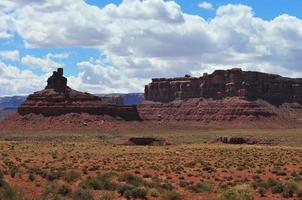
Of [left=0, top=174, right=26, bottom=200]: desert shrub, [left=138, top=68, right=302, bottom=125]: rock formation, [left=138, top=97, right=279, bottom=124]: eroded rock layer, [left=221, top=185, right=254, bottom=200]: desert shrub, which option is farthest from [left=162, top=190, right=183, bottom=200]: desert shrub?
[left=138, top=97, right=279, bottom=124]: eroded rock layer

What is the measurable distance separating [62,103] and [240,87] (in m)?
52.0

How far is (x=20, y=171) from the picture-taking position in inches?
1196

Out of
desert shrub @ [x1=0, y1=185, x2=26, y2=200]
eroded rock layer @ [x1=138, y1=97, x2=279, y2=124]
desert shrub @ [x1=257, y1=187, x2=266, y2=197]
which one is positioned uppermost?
eroded rock layer @ [x1=138, y1=97, x2=279, y2=124]

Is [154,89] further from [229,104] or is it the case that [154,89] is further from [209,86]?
[229,104]

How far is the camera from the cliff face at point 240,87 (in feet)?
523

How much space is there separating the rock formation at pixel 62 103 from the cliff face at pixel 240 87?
104ft

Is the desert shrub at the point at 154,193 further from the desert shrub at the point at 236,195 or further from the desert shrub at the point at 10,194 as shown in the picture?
the desert shrub at the point at 10,194

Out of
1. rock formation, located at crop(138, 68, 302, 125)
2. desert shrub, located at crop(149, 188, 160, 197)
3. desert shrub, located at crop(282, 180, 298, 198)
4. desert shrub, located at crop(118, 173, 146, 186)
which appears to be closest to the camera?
desert shrub, located at crop(149, 188, 160, 197)

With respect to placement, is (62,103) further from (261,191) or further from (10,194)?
(10,194)

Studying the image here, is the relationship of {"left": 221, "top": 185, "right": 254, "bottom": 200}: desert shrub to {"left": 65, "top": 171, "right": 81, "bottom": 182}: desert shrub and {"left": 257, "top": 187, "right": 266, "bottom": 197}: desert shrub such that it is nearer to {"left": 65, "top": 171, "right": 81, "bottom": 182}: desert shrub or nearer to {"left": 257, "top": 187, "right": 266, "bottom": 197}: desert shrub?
{"left": 257, "top": 187, "right": 266, "bottom": 197}: desert shrub

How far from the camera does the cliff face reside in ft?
523

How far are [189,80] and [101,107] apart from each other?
4558 centimetres

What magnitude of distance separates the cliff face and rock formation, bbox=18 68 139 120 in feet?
104

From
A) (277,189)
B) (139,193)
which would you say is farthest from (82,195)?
(277,189)
